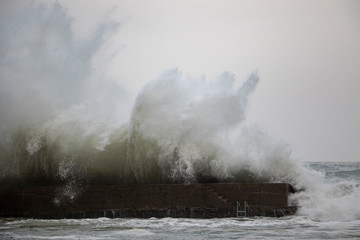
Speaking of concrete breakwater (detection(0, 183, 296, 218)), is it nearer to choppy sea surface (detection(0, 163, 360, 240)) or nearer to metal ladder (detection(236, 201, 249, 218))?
metal ladder (detection(236, 201, 249, 218))

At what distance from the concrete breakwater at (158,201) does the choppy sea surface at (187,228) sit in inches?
11.7

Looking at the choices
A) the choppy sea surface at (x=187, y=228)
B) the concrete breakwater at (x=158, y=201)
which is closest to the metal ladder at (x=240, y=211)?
the concrete breakwater at (x=158, y=201)

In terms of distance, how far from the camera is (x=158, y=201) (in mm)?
12438

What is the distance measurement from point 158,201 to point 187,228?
5.58 feet

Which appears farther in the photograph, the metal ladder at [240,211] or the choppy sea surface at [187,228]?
the metal ladder at [240,211]

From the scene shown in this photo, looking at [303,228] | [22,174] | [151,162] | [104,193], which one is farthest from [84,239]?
[22,174]

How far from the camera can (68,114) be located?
16.0 m

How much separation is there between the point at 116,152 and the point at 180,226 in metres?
4.22

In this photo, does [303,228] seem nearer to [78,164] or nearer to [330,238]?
[330,238]

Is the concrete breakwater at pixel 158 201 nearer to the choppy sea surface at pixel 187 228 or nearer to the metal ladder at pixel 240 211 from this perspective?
the metal ladder at pixel 240 211

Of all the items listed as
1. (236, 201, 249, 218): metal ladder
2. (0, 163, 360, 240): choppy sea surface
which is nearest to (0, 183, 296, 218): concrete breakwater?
(236, 201, 249, 218): metal ladder

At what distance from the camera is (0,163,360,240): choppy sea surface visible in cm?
997

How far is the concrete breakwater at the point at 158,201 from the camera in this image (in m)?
12.2

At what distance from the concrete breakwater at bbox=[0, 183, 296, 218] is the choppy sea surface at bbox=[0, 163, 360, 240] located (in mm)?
296
